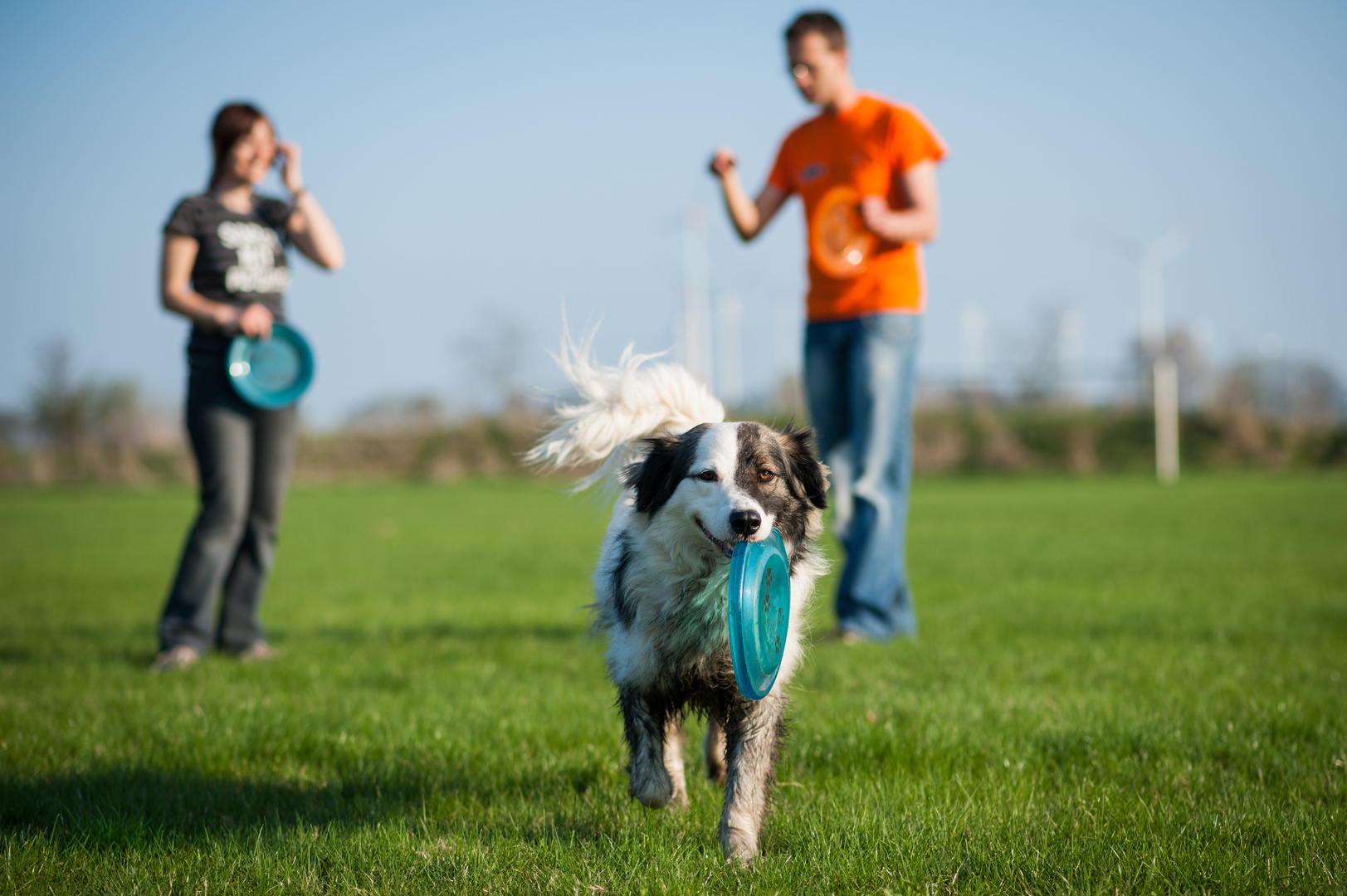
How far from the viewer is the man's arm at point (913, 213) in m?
5.09

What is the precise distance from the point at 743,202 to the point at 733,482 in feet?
9.43

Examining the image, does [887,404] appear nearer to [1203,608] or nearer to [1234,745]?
[1234,745]

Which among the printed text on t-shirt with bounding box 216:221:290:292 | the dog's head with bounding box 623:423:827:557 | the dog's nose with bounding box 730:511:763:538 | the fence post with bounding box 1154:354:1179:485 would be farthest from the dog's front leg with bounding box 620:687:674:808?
the fence post with bounding box 1154:354:1179:485

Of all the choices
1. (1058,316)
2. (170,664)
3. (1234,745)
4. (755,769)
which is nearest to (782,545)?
(755,769)

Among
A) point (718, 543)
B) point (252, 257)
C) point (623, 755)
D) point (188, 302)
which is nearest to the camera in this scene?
point (718, 543)

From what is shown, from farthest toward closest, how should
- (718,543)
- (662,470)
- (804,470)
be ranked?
(804,470), (662,470), (718,543)

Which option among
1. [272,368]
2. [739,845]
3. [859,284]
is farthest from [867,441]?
[272,368]

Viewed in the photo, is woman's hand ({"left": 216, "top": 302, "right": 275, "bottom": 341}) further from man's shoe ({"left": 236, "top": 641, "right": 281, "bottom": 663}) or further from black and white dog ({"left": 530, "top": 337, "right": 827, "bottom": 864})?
black and white dog ({"left": 530, "top": 337, "right": 827, "bottom": 864})

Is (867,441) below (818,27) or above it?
below

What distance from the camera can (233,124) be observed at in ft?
17.0

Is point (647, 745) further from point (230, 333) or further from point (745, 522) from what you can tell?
point (230, 333)

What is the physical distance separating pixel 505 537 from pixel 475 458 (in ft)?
84.4

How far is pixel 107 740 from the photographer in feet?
12.7

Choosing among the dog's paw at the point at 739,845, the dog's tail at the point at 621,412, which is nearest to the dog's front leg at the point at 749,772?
the dog's paw at the point at 739,845
